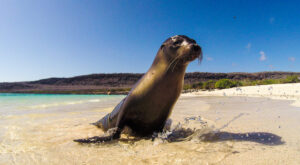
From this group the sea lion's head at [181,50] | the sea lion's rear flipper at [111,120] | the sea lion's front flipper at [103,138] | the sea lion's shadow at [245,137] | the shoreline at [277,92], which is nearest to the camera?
the sea lion's shadow at [245,137]

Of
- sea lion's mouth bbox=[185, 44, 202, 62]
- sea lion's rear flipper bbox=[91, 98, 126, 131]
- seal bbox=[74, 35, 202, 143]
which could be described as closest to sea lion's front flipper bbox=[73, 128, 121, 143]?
seal bbox=[74, 35, 202, 143]

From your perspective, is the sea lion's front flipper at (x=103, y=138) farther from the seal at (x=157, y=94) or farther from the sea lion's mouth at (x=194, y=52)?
the sea lion's mouth at (x=194, y=52)

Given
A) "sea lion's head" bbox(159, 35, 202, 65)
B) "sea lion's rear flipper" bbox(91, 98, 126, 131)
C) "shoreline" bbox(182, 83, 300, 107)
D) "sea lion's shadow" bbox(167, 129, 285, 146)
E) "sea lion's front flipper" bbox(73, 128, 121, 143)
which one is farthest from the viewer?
"shoreline" bbox(182, 83, 300, 107)

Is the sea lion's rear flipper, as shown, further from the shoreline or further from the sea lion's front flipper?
the shoreline

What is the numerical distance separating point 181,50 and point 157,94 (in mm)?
647

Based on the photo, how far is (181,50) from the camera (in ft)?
7.76

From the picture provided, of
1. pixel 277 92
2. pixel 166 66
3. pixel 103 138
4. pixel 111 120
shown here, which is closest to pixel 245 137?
pixel 166 66

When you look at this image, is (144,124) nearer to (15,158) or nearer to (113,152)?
(113,152)

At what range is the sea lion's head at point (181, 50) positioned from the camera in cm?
224

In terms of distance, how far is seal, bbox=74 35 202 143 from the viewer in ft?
8.07

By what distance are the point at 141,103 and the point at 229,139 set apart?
1198 mm

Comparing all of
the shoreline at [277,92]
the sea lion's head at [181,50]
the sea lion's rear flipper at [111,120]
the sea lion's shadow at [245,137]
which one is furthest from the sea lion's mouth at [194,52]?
the shoreline at [277,92]

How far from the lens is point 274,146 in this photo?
1.94 m

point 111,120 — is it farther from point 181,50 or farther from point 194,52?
point 194,52
